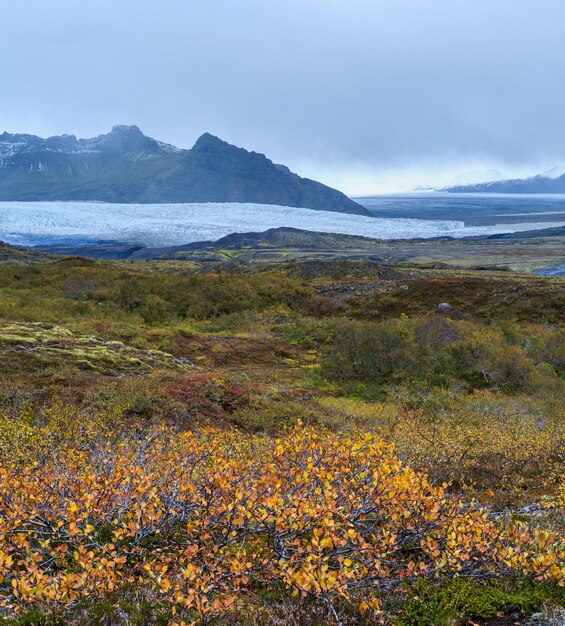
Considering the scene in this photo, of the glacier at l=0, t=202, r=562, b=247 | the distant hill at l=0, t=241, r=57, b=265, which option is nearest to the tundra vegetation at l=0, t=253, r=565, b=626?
the distant hill at l=0, t=241, r=57, b=265

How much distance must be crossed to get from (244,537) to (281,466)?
5.05ft

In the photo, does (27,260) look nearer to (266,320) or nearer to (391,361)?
(266,320)

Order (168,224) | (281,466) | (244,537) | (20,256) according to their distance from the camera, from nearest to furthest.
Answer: (244,537) < (281,466) < (20,256) < (168,224)

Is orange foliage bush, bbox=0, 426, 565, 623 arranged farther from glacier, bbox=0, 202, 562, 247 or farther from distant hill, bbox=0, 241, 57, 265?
glacier, bbox=0, 202, 562, 247

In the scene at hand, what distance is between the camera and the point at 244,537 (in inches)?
195

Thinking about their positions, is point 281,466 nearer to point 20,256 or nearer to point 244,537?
point 244,537

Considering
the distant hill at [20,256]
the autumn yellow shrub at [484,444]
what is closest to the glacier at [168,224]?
the distant hill at [20,256]

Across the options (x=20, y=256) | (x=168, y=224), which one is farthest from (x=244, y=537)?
(x=168, y=224)

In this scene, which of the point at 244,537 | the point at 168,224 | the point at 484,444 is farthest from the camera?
the point at 168,224

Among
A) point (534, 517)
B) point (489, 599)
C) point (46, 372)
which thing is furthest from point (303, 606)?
point (46, 372)

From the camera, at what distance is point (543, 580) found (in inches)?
199

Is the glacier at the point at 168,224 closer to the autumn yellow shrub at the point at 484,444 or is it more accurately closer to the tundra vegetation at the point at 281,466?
the tundra vegetation at the point at 281,466

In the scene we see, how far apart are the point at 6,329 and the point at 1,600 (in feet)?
60.9

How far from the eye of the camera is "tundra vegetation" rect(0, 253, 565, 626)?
458 cm
